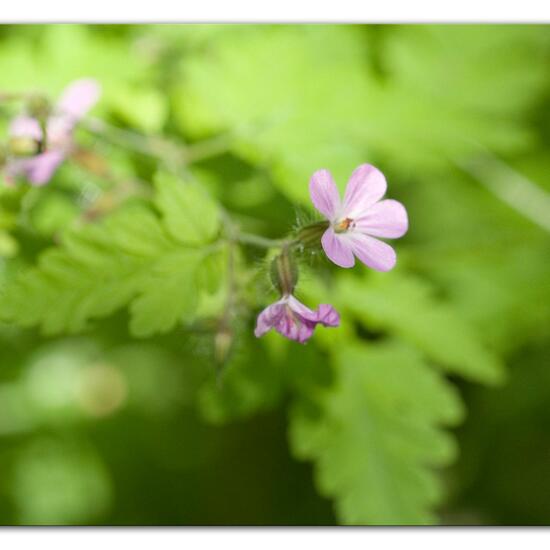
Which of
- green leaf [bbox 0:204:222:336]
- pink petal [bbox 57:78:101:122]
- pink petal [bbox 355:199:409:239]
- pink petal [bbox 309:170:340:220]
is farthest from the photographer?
pink petal [bbox 57:78:101:122]

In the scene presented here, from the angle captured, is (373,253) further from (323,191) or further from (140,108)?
(140,108)

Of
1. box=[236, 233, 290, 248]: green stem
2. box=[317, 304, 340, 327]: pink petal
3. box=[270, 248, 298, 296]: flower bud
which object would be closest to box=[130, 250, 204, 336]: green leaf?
box=[236, 233, 290, 248]: green stem

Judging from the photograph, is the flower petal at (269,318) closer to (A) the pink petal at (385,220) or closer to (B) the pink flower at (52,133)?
(A) the pink petal at (385,220)

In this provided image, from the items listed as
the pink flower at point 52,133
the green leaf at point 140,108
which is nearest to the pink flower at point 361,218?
the pink flower at point 52,133

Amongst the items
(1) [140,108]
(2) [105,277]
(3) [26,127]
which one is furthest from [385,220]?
(1) [140,108]

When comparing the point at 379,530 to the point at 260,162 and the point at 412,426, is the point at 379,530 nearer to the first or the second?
the point at 412,426

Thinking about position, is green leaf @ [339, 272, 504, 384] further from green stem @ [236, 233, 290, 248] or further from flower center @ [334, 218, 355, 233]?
flower center @ [334, 218, 355, 233]
